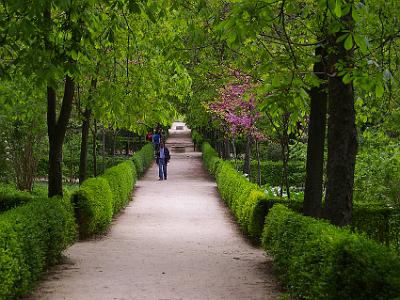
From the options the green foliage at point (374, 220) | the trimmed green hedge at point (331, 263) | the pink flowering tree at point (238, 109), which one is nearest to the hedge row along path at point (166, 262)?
the trimmed green hedge at point (331, 263)

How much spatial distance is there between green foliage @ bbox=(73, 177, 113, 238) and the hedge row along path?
325 millimetres

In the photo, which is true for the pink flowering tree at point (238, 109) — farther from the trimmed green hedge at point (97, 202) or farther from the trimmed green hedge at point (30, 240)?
the trimmed green hedge at point (30, 240)

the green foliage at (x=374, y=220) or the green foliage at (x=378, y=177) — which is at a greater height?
the green foliage at (x=378, y=177)

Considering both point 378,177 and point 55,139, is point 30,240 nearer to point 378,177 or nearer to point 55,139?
point 55,139

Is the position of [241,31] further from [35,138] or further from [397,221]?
[35,138]

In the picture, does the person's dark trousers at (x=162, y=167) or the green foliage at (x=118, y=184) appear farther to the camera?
the person's dark trousers at (x=162, y=167)

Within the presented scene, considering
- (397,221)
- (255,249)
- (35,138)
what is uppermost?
(35,138)

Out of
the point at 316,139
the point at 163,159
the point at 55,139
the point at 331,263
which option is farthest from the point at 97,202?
the point at 163,159

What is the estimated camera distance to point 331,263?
17.7ft

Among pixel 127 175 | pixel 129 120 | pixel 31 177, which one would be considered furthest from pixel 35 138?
pixel 129 120

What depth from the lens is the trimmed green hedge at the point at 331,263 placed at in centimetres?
446

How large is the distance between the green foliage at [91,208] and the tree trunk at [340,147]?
6291mm

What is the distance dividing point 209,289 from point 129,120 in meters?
5.97

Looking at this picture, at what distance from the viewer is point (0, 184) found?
21.7 m
